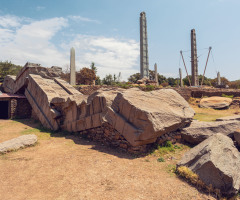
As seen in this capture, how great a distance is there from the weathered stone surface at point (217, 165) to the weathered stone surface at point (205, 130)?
4.62 ft

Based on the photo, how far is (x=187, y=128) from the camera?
678 cm

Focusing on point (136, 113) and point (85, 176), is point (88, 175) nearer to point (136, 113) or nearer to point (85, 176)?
point (85, 176)

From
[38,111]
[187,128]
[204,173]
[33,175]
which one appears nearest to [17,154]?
[33,175]

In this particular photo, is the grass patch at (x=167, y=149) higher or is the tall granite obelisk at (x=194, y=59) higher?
the tall granite obelisk at (x=194, y=59)

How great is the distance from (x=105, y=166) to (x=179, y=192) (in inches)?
83.9

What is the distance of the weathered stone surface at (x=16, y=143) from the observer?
5607 millimetres

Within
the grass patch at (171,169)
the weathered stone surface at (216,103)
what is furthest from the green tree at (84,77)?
the grass patch at (171,169)

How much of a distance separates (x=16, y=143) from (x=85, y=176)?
3449mm

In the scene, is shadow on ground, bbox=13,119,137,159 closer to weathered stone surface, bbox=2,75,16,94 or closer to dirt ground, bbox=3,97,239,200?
dirt ground, bbox=3,97,239,200

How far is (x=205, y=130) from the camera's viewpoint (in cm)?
640

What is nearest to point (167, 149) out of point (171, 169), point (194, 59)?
point (171, 169)

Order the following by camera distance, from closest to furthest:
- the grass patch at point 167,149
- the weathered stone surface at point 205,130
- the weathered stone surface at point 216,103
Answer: the grass patch at point 167,149 < the weathered stone surface at point 205,130 < the weathered stone surface at point 216,103

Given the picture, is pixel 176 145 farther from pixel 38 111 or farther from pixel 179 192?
pixel 38 111

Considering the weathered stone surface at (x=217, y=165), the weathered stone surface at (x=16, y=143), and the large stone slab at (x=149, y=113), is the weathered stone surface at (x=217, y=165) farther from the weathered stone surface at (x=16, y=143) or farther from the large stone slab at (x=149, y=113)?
the weathered stone surface at (x=16, y=143)
